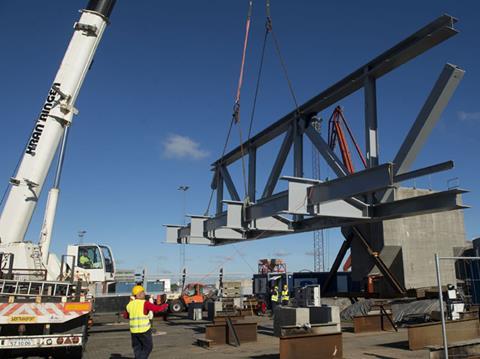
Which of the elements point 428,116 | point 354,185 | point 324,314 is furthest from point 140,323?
point 324,314

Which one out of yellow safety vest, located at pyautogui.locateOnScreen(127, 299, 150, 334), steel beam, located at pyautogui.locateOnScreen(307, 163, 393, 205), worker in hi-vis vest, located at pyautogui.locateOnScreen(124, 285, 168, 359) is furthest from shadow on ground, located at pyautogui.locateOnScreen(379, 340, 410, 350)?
yellow safety vest, located at pyautogui.locateOnScreen(127, 299, 150, 334)

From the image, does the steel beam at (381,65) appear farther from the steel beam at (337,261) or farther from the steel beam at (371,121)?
the steel beam at (337,261)

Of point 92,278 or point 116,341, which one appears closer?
point 116,341

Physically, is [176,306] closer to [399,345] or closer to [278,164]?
[278,164]

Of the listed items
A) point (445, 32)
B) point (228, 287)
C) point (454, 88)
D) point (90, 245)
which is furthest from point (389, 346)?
point (228, 287)

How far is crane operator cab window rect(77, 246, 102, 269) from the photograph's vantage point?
55.6 feet

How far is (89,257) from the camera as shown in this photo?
17125mm

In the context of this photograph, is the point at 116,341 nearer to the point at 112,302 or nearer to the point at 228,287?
the point at 112,302

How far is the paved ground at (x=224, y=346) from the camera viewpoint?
10.4 meters

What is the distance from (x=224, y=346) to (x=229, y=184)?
5.50 metres

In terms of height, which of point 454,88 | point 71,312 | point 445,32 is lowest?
point 71,312

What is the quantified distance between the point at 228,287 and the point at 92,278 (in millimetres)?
10362

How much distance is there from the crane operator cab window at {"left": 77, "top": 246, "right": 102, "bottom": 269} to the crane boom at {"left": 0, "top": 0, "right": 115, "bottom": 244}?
213 inches

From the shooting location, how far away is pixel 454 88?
7.73 m
